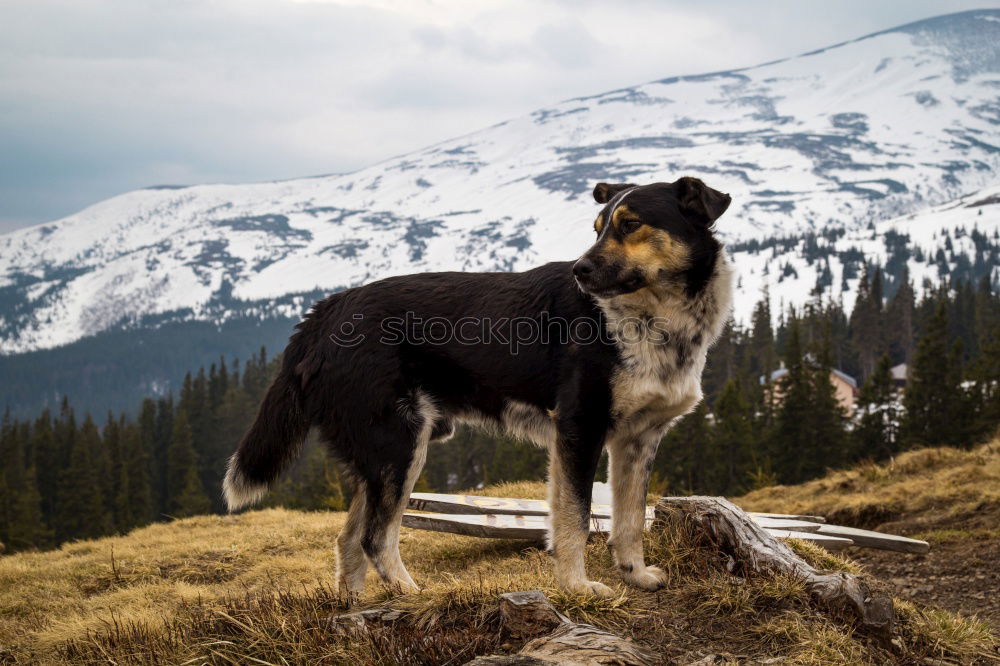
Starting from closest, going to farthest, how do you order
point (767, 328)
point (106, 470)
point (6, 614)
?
1. point (6, 614)
2. point (106, 470)
3. point (767, 328)

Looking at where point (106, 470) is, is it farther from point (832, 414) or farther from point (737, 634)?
point (737, 634)

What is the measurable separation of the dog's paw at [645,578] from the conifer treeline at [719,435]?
31.8 feet

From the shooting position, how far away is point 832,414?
64.0m

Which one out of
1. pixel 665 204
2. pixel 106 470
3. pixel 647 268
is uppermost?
pixel 665 204

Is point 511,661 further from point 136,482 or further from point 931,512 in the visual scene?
point 136,482

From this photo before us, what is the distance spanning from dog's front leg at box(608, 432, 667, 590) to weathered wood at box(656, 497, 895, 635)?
0.64 m

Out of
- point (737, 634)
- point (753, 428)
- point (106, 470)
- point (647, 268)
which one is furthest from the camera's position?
point (106, 470)

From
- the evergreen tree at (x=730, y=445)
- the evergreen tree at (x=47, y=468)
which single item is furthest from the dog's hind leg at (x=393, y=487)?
the evergreen tree at (x=47, y=468)

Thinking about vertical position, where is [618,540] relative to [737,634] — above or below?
above

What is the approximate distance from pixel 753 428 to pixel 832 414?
10.0 metres

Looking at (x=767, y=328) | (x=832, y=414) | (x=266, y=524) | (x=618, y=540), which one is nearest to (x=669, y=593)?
(x=618, y=540)

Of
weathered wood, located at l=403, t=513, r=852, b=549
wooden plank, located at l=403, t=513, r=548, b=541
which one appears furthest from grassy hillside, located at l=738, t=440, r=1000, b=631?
wooden plank, located at l=403, t=513, r=548, b=541

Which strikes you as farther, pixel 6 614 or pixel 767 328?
pixel 767 328

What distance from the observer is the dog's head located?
6.07m
